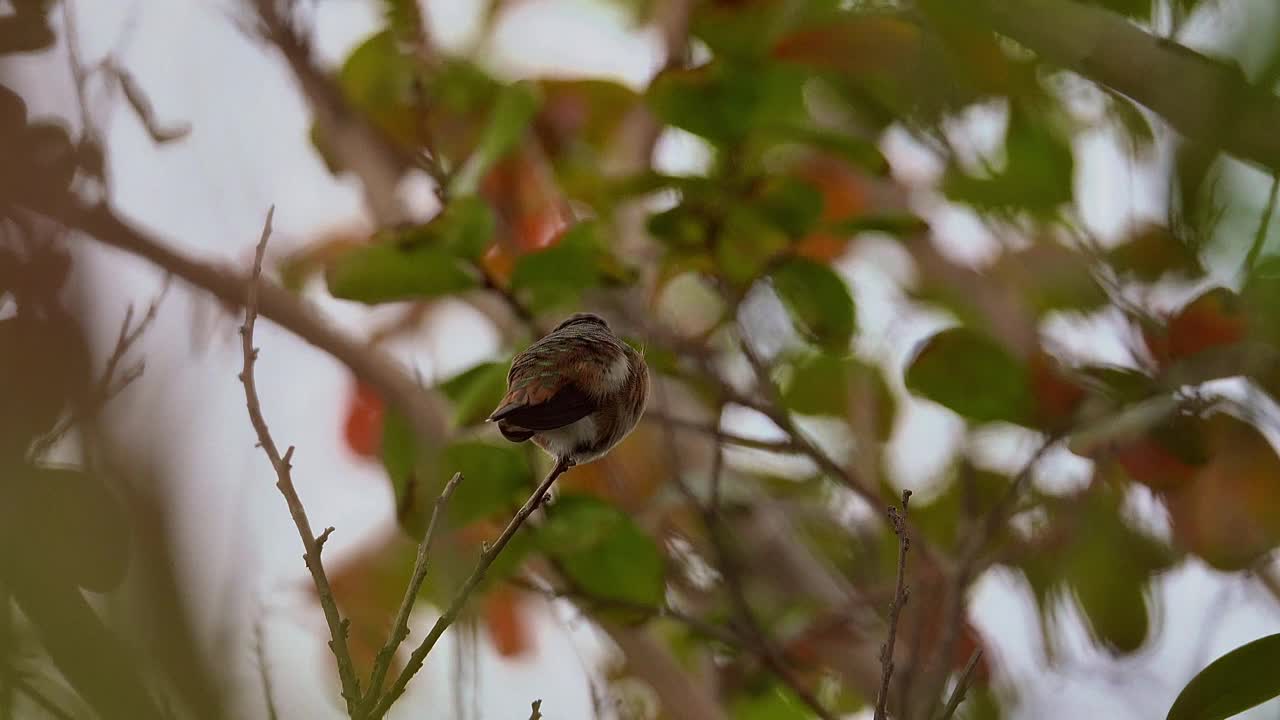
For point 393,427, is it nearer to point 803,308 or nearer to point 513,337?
point 513,337

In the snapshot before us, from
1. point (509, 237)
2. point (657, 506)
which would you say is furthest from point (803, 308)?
point (509, 237)

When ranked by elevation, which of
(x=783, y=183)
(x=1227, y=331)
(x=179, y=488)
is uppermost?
(x=179, y=488)

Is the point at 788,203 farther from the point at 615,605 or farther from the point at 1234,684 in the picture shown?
the point at 1234,684

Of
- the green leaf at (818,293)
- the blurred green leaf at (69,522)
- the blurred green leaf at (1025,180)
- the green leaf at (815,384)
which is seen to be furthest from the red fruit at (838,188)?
the blurred green leaf at (69,522)

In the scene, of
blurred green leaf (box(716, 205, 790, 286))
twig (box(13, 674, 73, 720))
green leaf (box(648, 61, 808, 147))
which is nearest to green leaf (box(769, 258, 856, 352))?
blurred green leaf (box(716, 205, 790, 286))

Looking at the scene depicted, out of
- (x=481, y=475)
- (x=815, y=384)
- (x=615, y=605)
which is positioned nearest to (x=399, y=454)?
(x=481, y=475)
